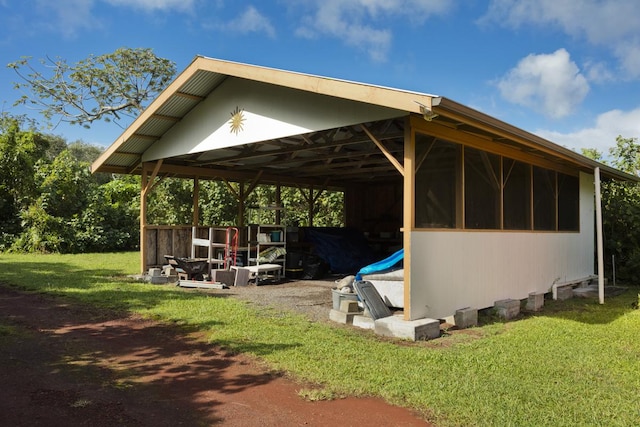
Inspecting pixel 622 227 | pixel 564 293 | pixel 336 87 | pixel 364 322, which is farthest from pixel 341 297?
pixel 622 227

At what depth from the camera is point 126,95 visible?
85.3 ft

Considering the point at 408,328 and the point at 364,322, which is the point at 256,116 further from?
the point at 408,328

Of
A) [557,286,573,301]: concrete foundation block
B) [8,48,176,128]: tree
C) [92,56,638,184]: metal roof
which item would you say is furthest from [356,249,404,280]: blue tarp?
[8,48,176,128]: tree

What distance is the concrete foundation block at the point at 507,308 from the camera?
7.09 metres

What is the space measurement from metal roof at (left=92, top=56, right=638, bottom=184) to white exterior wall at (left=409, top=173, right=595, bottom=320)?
1.58 m

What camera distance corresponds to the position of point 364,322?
20.2 ft

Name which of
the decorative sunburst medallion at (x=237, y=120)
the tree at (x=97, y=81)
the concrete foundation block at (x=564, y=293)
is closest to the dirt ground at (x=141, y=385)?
the decorative sunburst medallion at (x=237, y=120)

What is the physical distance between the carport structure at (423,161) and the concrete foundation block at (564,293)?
0.75ft

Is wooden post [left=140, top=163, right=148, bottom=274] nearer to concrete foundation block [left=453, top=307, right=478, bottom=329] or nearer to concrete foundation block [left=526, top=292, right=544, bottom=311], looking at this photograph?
concrete foundation block [left=453, top=307, right=478, bottom=329]

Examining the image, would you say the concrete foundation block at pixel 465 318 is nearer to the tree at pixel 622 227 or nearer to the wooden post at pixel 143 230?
the tree at pixel 622 227

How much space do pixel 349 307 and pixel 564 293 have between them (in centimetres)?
538

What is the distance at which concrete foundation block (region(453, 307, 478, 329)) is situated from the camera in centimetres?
634

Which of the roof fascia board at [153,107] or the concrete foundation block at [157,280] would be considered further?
the concrete foundation block at [157,280]

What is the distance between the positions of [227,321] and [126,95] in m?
23.3
